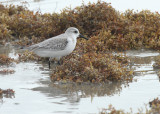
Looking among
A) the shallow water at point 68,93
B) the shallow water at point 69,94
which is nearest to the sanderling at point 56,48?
the shallow water at point 68,93

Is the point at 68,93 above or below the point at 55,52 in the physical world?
below

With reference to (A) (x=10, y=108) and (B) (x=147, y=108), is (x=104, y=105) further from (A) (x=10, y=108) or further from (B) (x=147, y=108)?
(A) (x=10, y=108)

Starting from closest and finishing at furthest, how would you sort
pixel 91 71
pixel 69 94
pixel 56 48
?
pixel 69 94
pixel 91 71
pixel 56 48

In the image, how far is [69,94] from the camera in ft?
29.8

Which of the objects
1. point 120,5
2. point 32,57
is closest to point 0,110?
point 32,57

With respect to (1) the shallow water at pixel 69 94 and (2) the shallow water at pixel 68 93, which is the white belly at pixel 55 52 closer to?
(2) the shallow water at pixel 68 93

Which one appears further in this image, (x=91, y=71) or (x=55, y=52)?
(x=55, y=52)

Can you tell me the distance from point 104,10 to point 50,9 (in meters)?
6.74

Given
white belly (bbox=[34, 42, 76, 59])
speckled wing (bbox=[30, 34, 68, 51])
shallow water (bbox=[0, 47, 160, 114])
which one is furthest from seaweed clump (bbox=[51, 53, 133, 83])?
speckled wing (bbox=[30, 34, 68, 51])

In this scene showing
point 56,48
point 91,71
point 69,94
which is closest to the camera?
point 69,94

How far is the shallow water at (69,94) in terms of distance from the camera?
8039 mm

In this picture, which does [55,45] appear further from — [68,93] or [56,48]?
[68,93]

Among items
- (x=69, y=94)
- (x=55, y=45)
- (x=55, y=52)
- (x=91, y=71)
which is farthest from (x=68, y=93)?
(x=55, y=45)

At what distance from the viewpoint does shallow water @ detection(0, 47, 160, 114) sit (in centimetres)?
804
